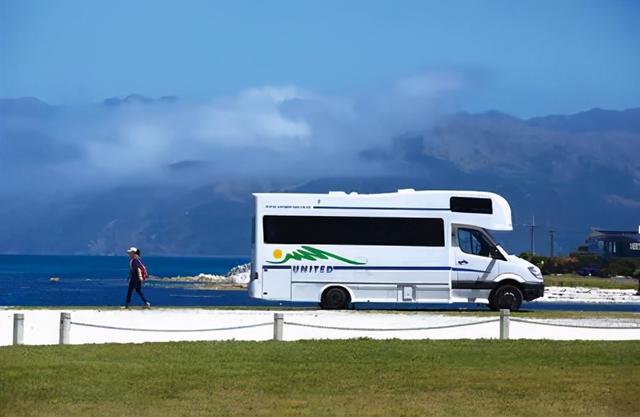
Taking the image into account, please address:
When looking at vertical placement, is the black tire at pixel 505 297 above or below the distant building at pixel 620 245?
below

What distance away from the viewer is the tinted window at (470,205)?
37375mm

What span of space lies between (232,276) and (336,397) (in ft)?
394

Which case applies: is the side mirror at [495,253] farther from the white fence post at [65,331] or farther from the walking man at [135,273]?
the white fence post at [65,331]

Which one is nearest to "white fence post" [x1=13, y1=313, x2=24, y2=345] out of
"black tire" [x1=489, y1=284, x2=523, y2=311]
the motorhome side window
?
the motorhome side window

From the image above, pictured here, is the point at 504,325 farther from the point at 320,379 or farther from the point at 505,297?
the point at 505,297

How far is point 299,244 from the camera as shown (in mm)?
37062

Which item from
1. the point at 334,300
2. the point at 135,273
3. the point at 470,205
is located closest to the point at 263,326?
the point at 334,300

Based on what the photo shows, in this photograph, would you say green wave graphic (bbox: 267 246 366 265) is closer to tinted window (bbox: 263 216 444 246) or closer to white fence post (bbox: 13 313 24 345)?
tinted window (bbox: 263 216 444 246)

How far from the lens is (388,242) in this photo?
37.4 meters

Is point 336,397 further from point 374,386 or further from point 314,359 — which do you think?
point 314,359

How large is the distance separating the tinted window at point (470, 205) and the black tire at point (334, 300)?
3.94 m

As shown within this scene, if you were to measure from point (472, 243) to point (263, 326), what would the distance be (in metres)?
9.44

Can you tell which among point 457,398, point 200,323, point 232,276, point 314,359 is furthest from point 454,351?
point 232,276

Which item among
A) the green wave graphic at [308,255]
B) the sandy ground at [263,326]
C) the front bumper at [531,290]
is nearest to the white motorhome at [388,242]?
the green wave graphic at [308,255]
